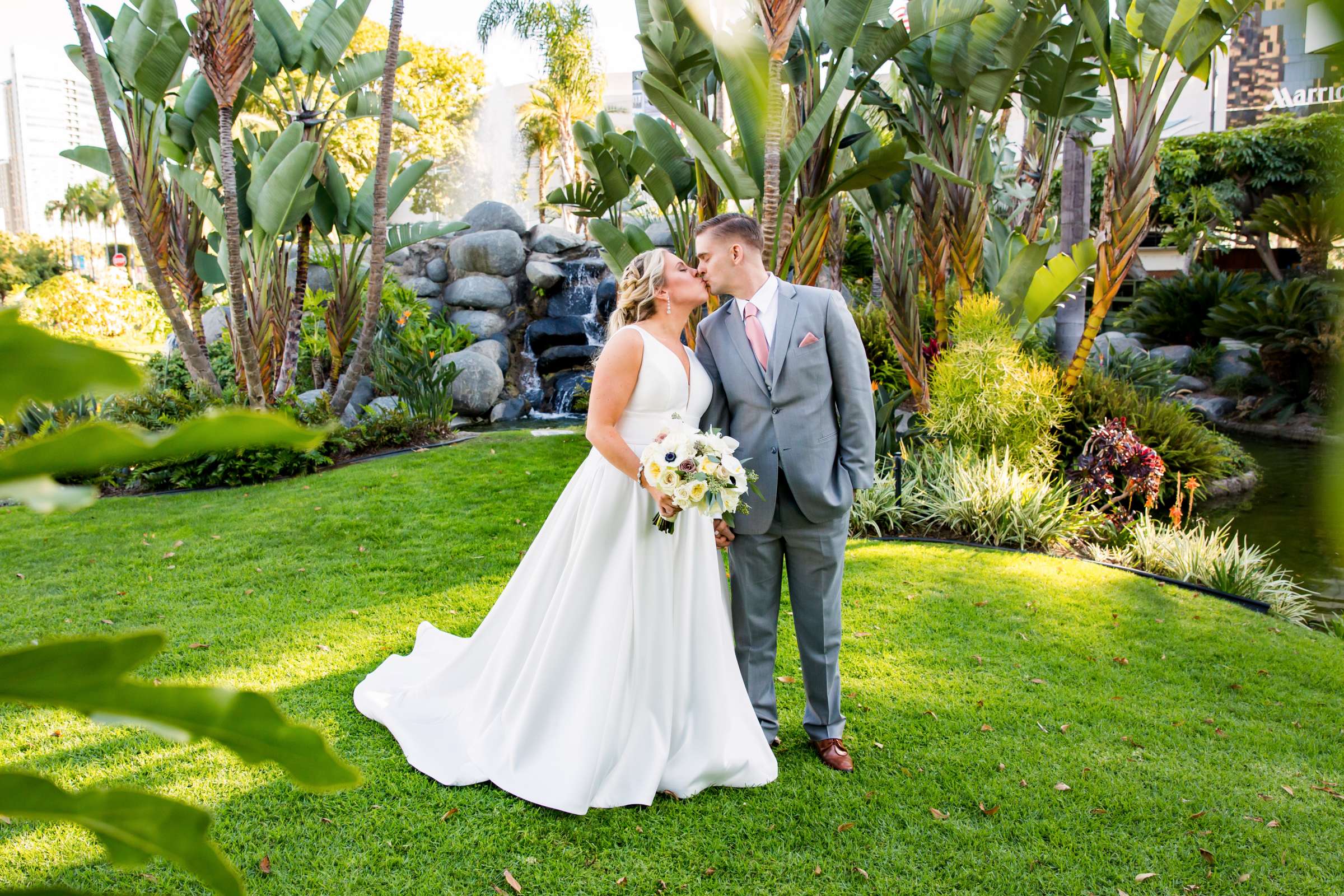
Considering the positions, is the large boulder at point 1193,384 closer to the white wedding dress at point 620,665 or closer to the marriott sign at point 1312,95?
the white wedding dress at point 620,665

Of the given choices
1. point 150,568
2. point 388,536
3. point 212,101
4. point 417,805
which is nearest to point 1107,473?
point 388,536

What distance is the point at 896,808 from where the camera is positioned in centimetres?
348

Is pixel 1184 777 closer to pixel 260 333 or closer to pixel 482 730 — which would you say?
pixel 482 730

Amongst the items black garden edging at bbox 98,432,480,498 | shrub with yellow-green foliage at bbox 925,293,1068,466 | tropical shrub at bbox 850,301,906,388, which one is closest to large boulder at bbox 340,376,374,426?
black garden edging at bbox 98,432,480,498

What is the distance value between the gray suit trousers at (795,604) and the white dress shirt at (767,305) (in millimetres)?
601

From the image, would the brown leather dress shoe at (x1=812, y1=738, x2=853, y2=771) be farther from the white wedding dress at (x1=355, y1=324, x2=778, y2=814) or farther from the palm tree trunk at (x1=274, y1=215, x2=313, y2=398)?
the palm tree trunk at (x1=274, y1=215, x2=313, y2=398)

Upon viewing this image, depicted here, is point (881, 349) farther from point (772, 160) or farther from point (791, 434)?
point (791, 434)

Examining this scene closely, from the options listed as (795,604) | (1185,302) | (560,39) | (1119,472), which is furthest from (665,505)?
(560,39)

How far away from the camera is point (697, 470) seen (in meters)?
3.26

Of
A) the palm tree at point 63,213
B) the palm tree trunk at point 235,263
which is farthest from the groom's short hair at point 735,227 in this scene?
the palm tree at point 63,213

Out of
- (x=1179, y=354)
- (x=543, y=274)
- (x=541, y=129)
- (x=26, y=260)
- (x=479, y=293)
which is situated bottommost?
(x=1179, y=354)

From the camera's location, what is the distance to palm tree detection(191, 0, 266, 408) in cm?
714

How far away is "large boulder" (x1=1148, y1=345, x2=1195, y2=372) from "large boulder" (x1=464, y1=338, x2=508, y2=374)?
1103 centimetres

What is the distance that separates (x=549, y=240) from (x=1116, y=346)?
422 inches
